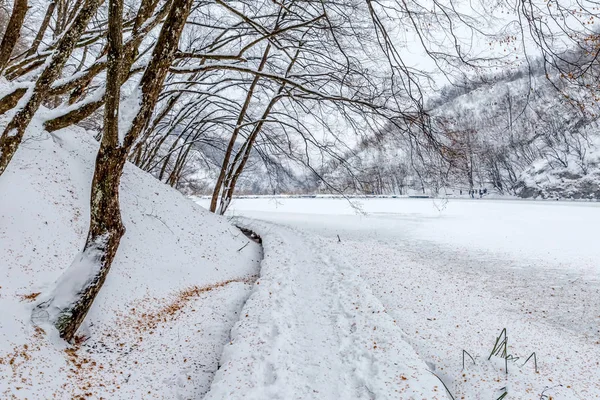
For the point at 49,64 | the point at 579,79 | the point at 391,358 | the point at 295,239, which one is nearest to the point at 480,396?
the point at 391,358

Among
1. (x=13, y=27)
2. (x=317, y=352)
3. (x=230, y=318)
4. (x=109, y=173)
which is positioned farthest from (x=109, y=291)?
(x=13, y=27)

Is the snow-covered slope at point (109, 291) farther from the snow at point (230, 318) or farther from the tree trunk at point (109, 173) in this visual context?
the tree trunk at point (109, 173)

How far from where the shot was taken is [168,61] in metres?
3.15

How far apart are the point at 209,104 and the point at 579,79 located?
11.2m

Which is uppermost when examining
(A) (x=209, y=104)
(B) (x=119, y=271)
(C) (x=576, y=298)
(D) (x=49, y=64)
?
(A) (x=209, y=104)

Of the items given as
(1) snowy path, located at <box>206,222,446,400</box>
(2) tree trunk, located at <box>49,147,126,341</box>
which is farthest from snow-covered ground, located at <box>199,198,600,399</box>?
(2) tree trunk, located at <box>49,147,126,341</box>

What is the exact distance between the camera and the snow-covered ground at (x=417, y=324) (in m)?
3.06

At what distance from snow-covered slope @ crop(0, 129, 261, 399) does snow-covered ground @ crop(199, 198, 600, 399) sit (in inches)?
22.4

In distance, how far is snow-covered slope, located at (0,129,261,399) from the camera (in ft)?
8.60

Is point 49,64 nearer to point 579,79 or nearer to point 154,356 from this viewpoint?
point 154,356

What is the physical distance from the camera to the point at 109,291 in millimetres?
3861

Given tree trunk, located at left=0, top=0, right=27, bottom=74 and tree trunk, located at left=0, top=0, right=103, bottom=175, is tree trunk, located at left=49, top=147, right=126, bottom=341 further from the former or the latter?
tree trunk, located at left=0, top=0, right=27, bottom=74

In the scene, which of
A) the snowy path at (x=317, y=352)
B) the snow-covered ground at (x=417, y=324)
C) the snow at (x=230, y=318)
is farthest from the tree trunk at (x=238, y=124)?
the snowy path at (x=317, y=352)

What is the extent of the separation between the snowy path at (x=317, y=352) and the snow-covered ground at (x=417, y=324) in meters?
0.02
